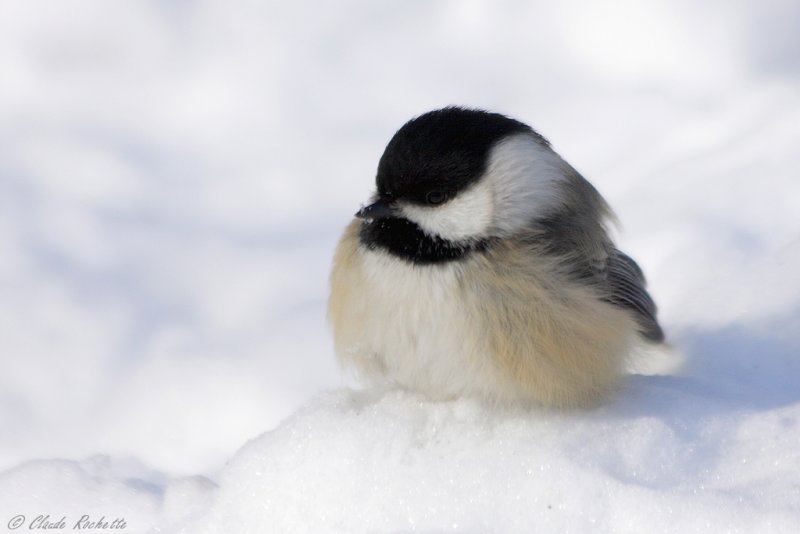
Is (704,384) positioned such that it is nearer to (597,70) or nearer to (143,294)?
(143,294)

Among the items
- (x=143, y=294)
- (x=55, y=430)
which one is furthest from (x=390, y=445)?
(x=143, y=294)

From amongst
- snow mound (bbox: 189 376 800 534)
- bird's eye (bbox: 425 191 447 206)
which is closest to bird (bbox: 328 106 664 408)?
bird's eye (bbox: 425 191 447 206)

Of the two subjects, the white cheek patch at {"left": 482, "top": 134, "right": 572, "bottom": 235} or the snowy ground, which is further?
the white cheek patch at {"left": 482, "top": 134, "right": 572, "bottom": 235}

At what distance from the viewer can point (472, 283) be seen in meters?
2.38

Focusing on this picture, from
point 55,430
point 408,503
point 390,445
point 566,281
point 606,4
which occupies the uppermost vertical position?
point 606,4

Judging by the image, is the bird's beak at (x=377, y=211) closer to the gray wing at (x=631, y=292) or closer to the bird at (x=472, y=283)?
the bird at (x=472, y=283)

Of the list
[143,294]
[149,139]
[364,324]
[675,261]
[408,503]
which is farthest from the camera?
[149,139]

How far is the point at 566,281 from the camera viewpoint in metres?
2.52

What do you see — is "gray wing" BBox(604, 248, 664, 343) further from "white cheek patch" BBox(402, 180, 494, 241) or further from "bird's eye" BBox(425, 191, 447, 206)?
"bird's eye" BBox(425, 191, 447, 206)

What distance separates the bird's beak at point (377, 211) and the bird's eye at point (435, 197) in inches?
3.9

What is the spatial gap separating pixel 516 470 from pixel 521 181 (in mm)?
793

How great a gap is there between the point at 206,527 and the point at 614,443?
3.31 ft

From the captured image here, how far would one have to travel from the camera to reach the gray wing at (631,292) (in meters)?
2.78

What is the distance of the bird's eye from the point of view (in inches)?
95.0
